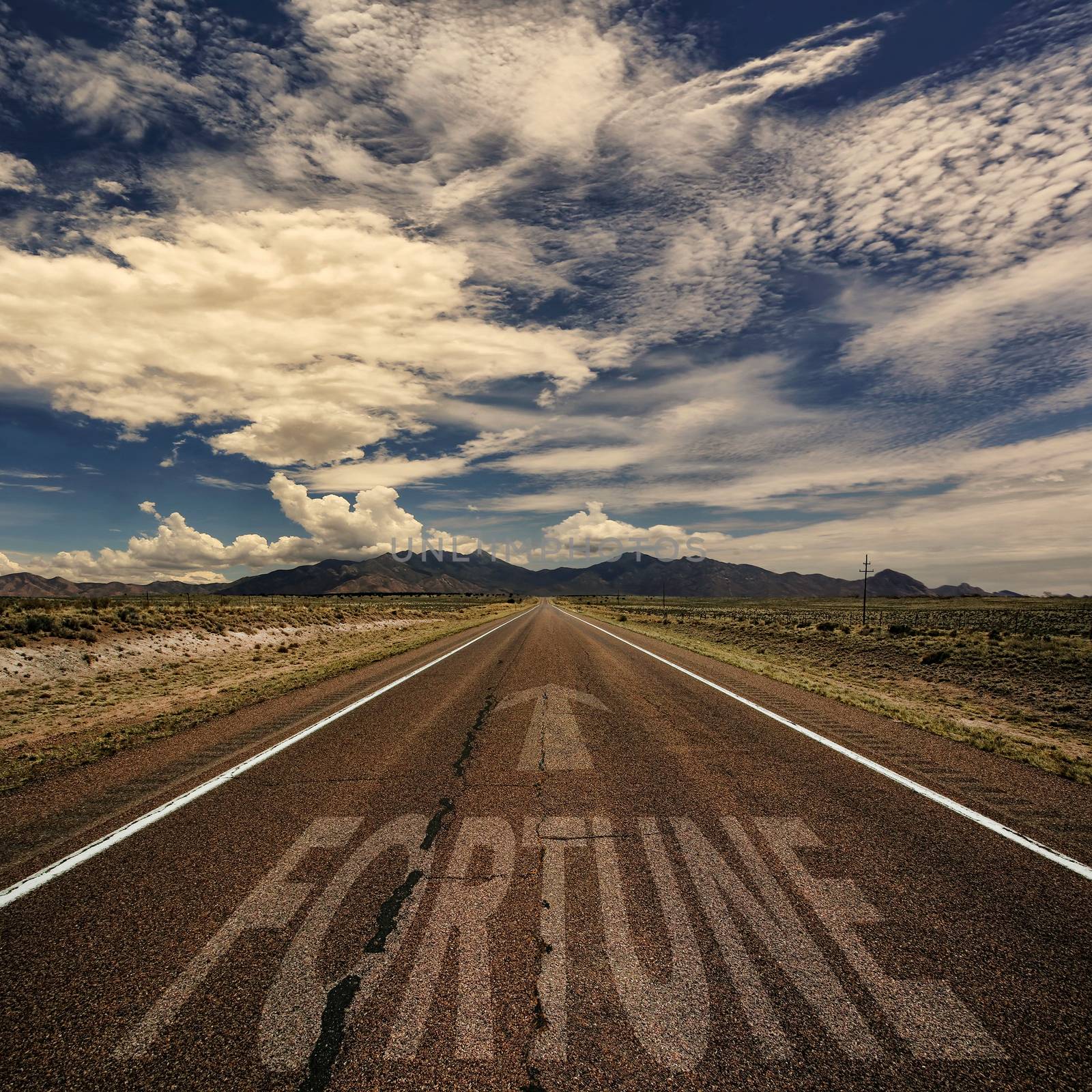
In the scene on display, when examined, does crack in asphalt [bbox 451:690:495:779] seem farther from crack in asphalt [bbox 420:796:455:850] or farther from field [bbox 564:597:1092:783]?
field [bbox 564:597:1092:783]

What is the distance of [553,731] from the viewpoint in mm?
8242

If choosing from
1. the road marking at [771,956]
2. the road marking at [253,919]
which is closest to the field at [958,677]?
the road marking at [771,956]

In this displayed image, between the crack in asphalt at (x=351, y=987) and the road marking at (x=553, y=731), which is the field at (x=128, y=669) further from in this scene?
the road marking at (x=553, y=731)

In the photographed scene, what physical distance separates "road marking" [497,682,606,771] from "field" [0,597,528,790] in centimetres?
530

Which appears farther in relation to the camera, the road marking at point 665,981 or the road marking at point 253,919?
the road marking at point 253,919

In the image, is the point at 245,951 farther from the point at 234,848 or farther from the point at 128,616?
the point at 128,616

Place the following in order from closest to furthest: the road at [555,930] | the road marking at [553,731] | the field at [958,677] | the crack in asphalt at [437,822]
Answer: the road at [555,930] < the crack in asphalt at [437,822] < the road marking at [553,731] < the field at [958,677]

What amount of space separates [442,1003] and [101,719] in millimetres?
11120

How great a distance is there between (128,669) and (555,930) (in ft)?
66.4

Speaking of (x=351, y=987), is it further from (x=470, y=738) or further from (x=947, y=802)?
(x=947, y=802)

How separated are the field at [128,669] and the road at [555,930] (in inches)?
129

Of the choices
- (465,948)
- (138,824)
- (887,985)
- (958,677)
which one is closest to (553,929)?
(465,948)

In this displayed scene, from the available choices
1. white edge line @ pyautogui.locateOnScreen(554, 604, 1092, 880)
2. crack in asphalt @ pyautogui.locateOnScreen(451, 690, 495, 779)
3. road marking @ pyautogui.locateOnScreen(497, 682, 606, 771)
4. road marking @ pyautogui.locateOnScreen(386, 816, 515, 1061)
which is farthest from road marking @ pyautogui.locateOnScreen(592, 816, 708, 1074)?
white edge line @ pyautogui.locateOnScreen(554, 604, 1092, 880)

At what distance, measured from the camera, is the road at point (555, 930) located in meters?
2.48
